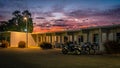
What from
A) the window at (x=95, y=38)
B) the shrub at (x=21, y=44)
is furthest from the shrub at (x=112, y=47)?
the shrub at (x=21, y=44)

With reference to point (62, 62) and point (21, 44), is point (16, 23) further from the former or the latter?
point (62, 62)

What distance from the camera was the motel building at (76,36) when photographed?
98.3 feet

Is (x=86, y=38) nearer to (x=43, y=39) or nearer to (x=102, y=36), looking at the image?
(x=102, y=36)

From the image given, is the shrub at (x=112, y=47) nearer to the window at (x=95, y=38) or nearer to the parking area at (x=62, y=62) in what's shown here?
the parking area at (x=62, y=62)

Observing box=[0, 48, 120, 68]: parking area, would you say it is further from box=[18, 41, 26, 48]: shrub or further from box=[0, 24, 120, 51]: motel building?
box=[18, 41, 26, 48]: shrub

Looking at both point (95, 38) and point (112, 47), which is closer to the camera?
point (112, 47)

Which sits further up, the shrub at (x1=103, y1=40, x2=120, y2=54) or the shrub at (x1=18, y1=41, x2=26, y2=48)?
the shrub at (x1=103, y1=40, x2=120, y2=54)

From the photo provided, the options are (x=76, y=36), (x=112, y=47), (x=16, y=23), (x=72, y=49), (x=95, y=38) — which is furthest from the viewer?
(x=16, y=23)

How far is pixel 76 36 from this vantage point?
3953cm

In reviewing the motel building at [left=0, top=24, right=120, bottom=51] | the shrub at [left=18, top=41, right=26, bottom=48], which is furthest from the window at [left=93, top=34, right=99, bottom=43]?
the shrub at [left=18, top=41, right=26, bottom=48]

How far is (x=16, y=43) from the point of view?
51.2m

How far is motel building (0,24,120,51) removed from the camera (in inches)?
1179

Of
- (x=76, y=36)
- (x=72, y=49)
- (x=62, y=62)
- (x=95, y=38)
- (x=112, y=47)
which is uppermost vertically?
(x=76, y=36)

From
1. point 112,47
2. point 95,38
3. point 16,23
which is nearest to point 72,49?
point 112,47
